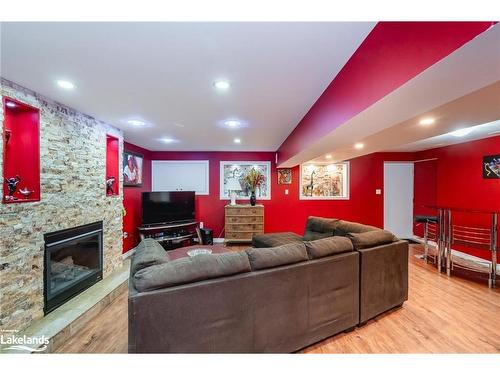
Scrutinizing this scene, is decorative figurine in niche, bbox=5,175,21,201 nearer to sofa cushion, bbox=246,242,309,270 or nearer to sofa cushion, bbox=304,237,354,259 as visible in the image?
sofa cushion, bbox=246,242,309,270

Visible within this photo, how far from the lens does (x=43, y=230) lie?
239 centimetres

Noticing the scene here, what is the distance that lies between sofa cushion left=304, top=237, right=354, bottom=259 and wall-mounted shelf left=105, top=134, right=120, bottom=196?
10.6 ft

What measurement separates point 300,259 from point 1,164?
2.77 meters

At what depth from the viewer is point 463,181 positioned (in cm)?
451

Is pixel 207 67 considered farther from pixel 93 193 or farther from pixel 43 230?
pixel 93 193

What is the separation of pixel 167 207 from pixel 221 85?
382 centimetres

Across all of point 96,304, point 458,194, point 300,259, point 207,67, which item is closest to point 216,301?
point 300,259

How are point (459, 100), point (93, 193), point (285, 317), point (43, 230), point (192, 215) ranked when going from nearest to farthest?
1. point (459, 100)
2. point (285, 317)
3. point (43, 230)
4. point (93, 193)
5. point (192, 215)

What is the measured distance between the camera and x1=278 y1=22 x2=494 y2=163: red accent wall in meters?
0.90

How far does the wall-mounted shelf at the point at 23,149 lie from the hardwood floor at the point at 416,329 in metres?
1.51

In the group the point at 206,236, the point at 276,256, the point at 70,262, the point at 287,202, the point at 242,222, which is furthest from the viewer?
the point at 287,202

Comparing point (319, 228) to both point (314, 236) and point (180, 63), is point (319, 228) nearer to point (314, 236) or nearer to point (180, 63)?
point (314, 236)

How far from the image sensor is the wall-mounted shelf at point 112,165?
370cm

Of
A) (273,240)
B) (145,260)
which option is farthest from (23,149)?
(273,240)
